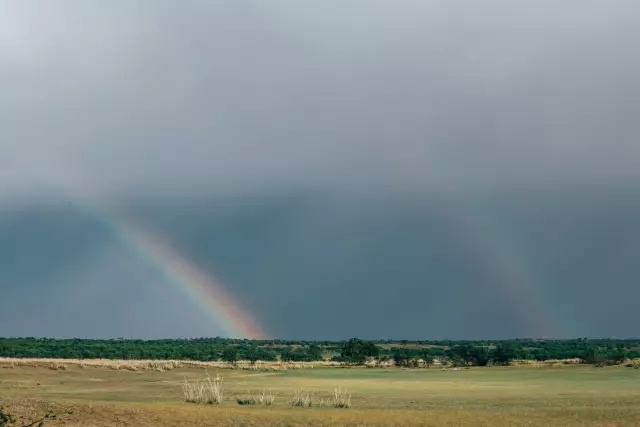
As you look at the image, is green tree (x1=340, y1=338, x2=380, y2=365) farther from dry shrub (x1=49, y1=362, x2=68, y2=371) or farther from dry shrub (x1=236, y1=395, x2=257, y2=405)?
dry shrub (x1=236, y1=395, x2=257, y2=405)

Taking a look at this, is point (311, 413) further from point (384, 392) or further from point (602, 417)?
point (384, 392)

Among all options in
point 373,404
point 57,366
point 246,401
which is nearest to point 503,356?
point 57,366

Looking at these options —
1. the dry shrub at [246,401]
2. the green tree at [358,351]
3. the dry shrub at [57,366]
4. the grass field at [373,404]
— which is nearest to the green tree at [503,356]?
the green tree at [358,351]

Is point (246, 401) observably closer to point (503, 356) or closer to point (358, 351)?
point (503, 356)

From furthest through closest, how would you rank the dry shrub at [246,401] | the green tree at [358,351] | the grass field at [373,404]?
the green tree at [358,351]
the dry shrub at [246,401]
the grass field at [373,404]

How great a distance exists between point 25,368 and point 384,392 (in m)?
29.9

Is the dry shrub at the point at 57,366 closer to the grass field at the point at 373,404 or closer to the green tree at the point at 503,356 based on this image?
the grass field at the point at 373,404

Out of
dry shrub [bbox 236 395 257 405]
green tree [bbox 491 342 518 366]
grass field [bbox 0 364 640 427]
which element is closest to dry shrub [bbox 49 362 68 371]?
grass field [bbox 0 364 640 427]

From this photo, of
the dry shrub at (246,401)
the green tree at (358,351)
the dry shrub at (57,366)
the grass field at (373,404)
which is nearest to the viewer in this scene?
the grass field at (373,404)

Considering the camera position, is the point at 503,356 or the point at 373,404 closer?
the point at 373,404

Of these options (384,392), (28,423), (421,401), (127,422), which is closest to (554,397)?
(421,401)

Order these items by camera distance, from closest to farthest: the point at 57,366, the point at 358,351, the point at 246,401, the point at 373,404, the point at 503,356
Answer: the point at 246,401 < the point at 373,404 < the point at 57,366 < the point at 503,356 < the point at 358,351

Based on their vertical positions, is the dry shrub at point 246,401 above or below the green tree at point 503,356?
below

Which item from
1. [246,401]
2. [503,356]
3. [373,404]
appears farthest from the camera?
[503,356]
